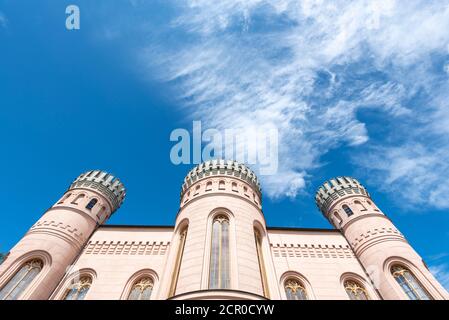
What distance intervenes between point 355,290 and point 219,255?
10936mm

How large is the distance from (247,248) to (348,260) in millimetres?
9781

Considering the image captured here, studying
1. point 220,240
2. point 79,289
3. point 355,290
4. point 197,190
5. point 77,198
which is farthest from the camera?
point 77,198

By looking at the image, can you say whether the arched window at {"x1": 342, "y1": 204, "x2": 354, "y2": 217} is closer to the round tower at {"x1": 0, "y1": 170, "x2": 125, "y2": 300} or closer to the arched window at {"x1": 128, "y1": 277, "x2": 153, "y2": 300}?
the arched window at {"x1": 128, "y1": 277, "x2": 153, "y2": 300}

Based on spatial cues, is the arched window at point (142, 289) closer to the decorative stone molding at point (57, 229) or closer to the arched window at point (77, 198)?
the decorative stone molding at point (57, 229)

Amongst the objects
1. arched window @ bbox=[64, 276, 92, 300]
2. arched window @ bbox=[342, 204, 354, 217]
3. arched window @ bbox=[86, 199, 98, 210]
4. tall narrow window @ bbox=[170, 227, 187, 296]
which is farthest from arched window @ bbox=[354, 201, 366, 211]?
arched window @ bbox=[86, 199, 98, 210]

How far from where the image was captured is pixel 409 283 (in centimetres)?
1930

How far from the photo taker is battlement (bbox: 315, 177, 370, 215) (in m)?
27.5

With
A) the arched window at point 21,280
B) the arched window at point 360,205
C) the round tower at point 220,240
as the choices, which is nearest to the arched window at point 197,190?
the round tower at point 220,240

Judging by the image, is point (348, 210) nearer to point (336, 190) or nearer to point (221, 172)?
point (336, 190)

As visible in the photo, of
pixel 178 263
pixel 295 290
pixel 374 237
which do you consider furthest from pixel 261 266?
pixel 374 237
